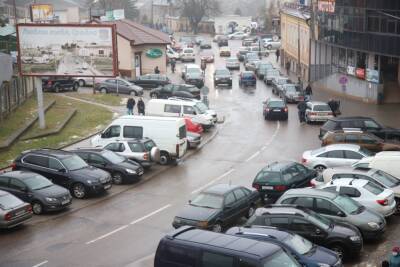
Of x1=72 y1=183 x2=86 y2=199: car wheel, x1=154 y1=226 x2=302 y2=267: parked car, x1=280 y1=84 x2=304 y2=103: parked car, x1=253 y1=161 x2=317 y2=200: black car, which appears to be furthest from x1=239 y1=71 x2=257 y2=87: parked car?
x1=154 y1=226 x2=302 y2=267: parked car

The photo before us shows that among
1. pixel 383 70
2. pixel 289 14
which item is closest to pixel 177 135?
pixel 383 70

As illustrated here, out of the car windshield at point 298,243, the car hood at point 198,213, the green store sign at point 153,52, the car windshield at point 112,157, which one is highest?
the green store sign at point 153,52

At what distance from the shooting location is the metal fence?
39.5m

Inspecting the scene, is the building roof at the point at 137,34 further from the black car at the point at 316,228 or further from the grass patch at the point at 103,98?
the black car at the point at 316,228

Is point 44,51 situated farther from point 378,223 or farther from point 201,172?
point 378,223

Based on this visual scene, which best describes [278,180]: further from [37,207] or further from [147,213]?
[37,207]

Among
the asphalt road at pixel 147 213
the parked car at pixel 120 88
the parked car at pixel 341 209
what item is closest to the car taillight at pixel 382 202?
the asphalt road at pixel 147 213

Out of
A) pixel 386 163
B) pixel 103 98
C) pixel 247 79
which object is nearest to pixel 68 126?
pixel 103 98

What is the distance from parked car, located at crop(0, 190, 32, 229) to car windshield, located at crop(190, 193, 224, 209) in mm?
5423

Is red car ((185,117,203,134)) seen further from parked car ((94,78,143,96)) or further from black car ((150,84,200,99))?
parked car ((94,78,143,96))

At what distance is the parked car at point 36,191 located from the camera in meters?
24.0

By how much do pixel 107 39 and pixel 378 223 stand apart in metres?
21.0

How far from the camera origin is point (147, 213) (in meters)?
24.3

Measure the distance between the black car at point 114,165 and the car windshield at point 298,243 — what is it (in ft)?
40.6
